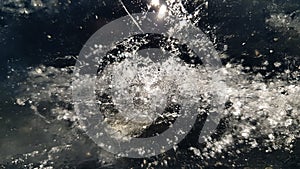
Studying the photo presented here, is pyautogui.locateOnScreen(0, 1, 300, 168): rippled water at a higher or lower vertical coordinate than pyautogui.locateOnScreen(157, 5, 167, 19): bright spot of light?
lower

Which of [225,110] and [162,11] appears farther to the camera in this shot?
[162,11]

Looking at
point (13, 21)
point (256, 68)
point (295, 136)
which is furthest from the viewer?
point (13, 21)

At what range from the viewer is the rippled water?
9.39ft

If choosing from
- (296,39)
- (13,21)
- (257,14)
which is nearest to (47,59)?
(13,21)

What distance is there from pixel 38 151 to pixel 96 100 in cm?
69

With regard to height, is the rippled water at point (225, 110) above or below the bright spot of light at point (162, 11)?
below

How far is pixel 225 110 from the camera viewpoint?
2.98 meters

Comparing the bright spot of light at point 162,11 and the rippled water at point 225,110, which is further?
the bright spot of light at point 162,11

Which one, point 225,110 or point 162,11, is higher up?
point 162,11

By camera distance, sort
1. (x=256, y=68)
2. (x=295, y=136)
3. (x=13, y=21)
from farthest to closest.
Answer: (x=13, y=21) → (x=256, y=68) → (x=295, y=136)

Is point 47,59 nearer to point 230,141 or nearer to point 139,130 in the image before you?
point 139,130

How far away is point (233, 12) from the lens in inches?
128

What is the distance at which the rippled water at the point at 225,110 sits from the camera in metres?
2.86

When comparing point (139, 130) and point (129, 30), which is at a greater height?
point (129, 30)
